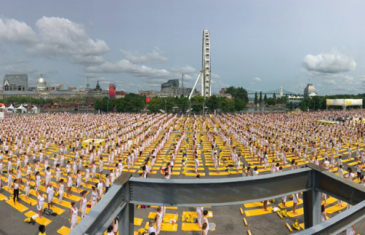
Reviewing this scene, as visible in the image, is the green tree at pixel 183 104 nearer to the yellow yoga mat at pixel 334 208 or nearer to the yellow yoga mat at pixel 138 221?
the yellow yoga mat at pixel 334 208

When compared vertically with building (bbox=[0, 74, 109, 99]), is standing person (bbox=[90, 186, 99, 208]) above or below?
below

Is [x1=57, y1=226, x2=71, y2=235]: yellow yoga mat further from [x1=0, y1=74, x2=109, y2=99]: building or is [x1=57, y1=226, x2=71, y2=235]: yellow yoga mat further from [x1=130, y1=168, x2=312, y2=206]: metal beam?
[x1=0, y1=74, x2=109, y2=99]: building

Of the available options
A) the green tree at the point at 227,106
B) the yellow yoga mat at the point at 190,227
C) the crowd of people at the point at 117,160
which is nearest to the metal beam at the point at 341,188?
the crowd of people at the point at 117,160

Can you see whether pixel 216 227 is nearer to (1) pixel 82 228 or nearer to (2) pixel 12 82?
(1) pixel 82 228

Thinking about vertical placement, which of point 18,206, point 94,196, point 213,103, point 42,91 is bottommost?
point 18,206

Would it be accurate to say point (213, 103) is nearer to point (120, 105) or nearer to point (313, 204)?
point (120, 105)

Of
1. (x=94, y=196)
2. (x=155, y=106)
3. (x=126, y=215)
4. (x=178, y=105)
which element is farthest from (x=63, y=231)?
(x=178, y=105)

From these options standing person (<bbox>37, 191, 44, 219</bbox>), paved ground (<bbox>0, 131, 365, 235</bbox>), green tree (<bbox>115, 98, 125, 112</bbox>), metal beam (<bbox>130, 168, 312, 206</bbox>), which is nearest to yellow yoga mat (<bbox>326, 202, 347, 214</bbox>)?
paved ground (<bbox>0, 131, 365, 235</bbox>)
